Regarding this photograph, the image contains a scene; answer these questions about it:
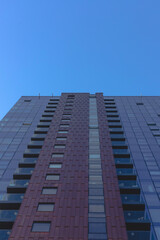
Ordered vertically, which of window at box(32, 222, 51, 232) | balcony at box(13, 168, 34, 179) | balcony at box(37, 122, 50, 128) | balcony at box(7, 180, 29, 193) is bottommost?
window at box(32, 222, 51, 232)

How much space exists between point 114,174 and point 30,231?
1407 centimetres

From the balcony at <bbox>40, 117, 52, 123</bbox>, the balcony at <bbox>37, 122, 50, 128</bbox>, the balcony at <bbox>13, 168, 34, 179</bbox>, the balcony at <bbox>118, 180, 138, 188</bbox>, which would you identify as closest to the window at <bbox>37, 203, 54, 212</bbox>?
the balcony at <bbox>13, 168, 34, 179</bbox>

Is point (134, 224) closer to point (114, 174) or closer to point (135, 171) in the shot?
point (114, 174)

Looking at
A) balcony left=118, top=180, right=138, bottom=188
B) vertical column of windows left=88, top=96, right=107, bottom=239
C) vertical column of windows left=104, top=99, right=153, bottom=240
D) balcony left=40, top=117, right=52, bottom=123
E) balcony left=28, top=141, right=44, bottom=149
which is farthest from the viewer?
balcony left=40, top=117, right=52, bottom=123

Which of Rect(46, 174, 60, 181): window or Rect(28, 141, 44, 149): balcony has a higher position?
Rect(28, 141, 44, 149): balcony

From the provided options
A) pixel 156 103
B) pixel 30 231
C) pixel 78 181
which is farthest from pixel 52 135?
pixel 156 103

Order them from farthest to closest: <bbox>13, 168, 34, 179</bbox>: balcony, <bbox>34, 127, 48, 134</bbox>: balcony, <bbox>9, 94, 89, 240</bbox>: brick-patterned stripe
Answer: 1. <bbox>34, 127, 48, 134</bbox>: balcony
2. <bbox>13, 168, 34, 179</bbox>: balcony
3. <bbox>9, 94, 89, 240</bbox>: brick-patterned stripe

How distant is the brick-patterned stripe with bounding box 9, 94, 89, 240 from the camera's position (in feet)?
78.9

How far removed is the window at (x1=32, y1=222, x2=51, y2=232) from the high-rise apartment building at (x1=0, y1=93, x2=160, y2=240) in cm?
10

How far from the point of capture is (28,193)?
98.8 feet

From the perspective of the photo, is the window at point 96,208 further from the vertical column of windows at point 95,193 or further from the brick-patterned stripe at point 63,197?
the brick-patterned stripe at point 63,197

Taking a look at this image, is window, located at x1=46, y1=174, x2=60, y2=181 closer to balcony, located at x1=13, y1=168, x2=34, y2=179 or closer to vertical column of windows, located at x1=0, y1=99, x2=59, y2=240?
vertical column of windows, located at x1=0, y1=99, x2=59, y2=240

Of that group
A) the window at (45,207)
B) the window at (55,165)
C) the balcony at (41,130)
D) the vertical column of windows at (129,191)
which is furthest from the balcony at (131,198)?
the balcony at (41,130)

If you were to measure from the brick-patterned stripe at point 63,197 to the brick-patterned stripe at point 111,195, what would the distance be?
255cm
